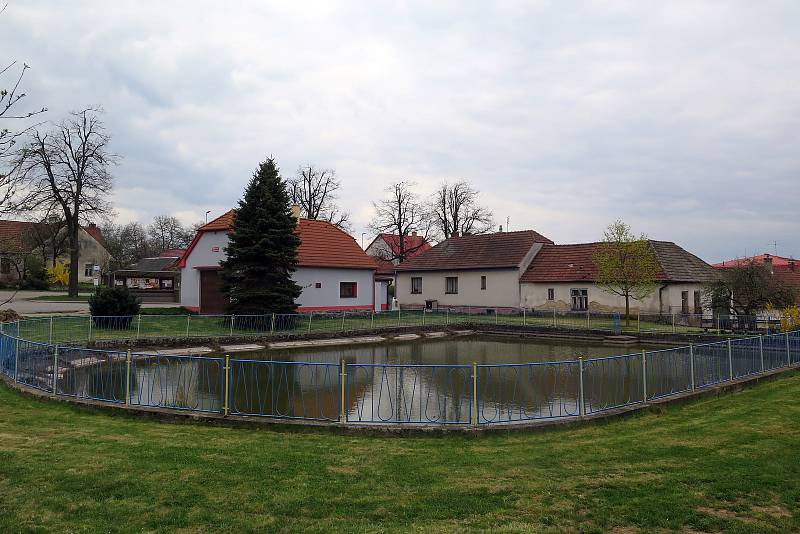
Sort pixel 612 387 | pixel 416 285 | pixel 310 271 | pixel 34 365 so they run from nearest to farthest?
pixel 34 365 < pixel 612 387 < pixel 310 271 < pixel 416 285

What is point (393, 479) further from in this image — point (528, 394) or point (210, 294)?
point (210, 294)

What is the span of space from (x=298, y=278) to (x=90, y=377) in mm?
17788

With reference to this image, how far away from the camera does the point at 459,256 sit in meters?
43.6

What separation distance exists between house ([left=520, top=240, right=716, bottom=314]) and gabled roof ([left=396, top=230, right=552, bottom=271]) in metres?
1.34

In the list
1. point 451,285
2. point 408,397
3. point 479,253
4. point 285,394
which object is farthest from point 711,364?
point 451,285

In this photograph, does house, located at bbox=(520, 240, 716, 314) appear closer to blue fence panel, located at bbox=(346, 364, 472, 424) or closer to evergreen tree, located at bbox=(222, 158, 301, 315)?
evergreen tree, located at bbox=(222, 158, 301, 315)

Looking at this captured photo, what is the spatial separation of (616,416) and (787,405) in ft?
12.0

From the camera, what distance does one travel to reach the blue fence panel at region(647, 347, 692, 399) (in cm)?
1234

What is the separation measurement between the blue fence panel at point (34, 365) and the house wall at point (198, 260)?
1831 centimetres

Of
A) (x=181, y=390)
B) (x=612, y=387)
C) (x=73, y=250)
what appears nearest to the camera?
(x=181, y=390)

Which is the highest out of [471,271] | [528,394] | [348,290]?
[471,271]

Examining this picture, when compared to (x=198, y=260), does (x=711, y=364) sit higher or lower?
lower

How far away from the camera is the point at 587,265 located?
37188mm

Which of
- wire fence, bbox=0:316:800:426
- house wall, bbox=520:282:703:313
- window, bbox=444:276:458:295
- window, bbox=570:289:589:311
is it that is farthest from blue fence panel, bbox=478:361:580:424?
window, bbox=444:276:458:295
